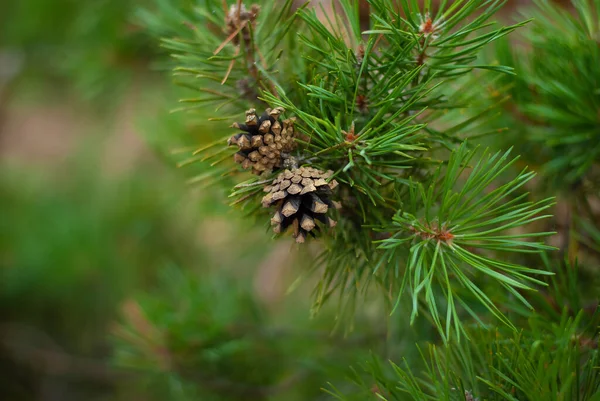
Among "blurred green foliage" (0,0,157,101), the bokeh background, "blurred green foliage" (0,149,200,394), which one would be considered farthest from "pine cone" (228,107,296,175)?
"blurred green foliage" (0,149,200,394)

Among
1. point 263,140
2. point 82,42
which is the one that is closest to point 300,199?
point 263,140

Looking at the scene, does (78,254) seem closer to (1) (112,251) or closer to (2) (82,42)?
(1) (112,251)

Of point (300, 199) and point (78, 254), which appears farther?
point (78, 254)

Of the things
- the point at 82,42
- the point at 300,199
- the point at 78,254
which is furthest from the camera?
the point at 78,254

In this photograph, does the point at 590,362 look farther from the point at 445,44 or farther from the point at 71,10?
the point at 71,10

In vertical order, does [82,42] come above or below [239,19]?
above

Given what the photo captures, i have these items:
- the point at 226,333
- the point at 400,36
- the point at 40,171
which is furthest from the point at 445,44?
the point at 40,171

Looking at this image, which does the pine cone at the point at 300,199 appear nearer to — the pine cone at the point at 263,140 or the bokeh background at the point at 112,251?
the pine cone at the point at 263,140

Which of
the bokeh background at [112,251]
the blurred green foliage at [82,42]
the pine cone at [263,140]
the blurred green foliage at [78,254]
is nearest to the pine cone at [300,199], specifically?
the pine cone at [263,140]
